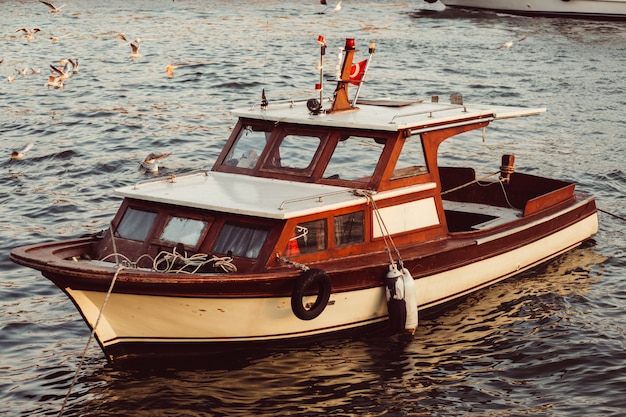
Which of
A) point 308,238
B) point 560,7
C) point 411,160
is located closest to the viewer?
point 308,238

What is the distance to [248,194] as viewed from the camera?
14523 millimetres

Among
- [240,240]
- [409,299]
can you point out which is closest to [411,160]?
[409,299]

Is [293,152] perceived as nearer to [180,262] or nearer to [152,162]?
[180,262]

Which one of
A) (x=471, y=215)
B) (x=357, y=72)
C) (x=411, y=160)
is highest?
(x=357, y=72)

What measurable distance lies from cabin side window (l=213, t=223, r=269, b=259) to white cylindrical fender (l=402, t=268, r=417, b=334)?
2.12 meters

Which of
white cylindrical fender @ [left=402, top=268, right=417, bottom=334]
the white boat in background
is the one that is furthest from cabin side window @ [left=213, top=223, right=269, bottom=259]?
the white boat in background

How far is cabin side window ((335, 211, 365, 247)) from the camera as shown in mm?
14289

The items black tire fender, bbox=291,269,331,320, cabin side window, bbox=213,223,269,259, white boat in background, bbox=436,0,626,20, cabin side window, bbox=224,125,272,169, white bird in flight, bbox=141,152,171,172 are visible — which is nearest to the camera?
black tire fender, bbox=291,269,331,320

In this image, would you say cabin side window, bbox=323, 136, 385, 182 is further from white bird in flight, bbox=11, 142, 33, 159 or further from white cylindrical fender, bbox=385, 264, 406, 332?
white bird in flight, bbox=11, 142, 33, 159

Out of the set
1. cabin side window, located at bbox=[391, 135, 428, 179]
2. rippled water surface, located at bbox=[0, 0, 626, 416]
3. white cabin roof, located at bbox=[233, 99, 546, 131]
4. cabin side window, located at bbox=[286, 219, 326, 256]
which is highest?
white cabin roof, located at bbox=[233, 99, 546, 131]

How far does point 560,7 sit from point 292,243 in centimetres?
4868

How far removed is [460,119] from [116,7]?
134 feet

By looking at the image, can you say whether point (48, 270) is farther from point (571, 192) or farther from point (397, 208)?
point (571, 192)

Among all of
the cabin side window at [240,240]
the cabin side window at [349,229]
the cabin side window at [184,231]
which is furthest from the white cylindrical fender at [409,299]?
the cabin side window at [184,231]
